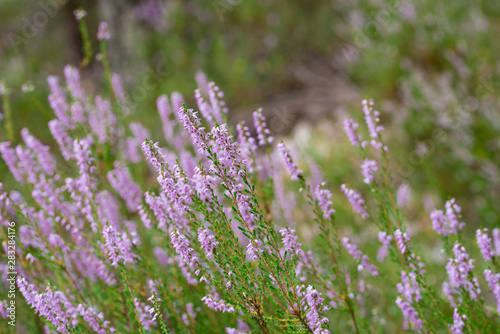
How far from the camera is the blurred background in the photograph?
5027mm

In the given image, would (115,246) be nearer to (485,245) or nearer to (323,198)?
(323,198)

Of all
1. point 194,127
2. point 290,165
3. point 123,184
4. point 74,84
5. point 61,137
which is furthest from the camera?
point 74,84

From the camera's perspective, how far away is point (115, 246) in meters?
1.84

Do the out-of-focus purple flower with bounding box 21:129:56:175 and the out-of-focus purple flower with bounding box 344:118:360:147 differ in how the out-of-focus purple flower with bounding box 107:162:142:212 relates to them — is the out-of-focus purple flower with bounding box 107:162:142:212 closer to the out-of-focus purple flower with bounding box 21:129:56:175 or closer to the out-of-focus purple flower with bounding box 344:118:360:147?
the out-of-focus purple flower with bounding box 21:129:56:175

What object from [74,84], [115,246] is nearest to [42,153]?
[74,84]

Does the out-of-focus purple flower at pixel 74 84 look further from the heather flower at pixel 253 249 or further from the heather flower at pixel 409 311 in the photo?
the heather flower at pixel 409 311

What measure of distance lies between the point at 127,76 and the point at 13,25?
4119 millimetres

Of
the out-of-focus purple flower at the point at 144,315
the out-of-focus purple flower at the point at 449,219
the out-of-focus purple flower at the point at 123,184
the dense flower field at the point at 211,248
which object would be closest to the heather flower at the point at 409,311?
the dense flower field at the point at 211,248

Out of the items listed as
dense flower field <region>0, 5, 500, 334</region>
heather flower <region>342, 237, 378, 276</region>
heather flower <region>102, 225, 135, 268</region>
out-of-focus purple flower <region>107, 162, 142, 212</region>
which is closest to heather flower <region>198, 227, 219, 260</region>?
dense flower field <region>0, 5, 500, 334</region>

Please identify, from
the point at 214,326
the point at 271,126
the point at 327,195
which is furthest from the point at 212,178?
the point at 271,126

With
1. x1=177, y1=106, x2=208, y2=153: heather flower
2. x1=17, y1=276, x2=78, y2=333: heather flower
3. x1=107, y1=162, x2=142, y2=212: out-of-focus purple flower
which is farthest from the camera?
x1=107, y1=162, x2=142, y2=212: out-of-focus purple flower

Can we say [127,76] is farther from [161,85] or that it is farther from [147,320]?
[147,320]

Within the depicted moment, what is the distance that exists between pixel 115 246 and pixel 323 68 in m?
7.97

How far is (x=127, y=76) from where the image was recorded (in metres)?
8.43
